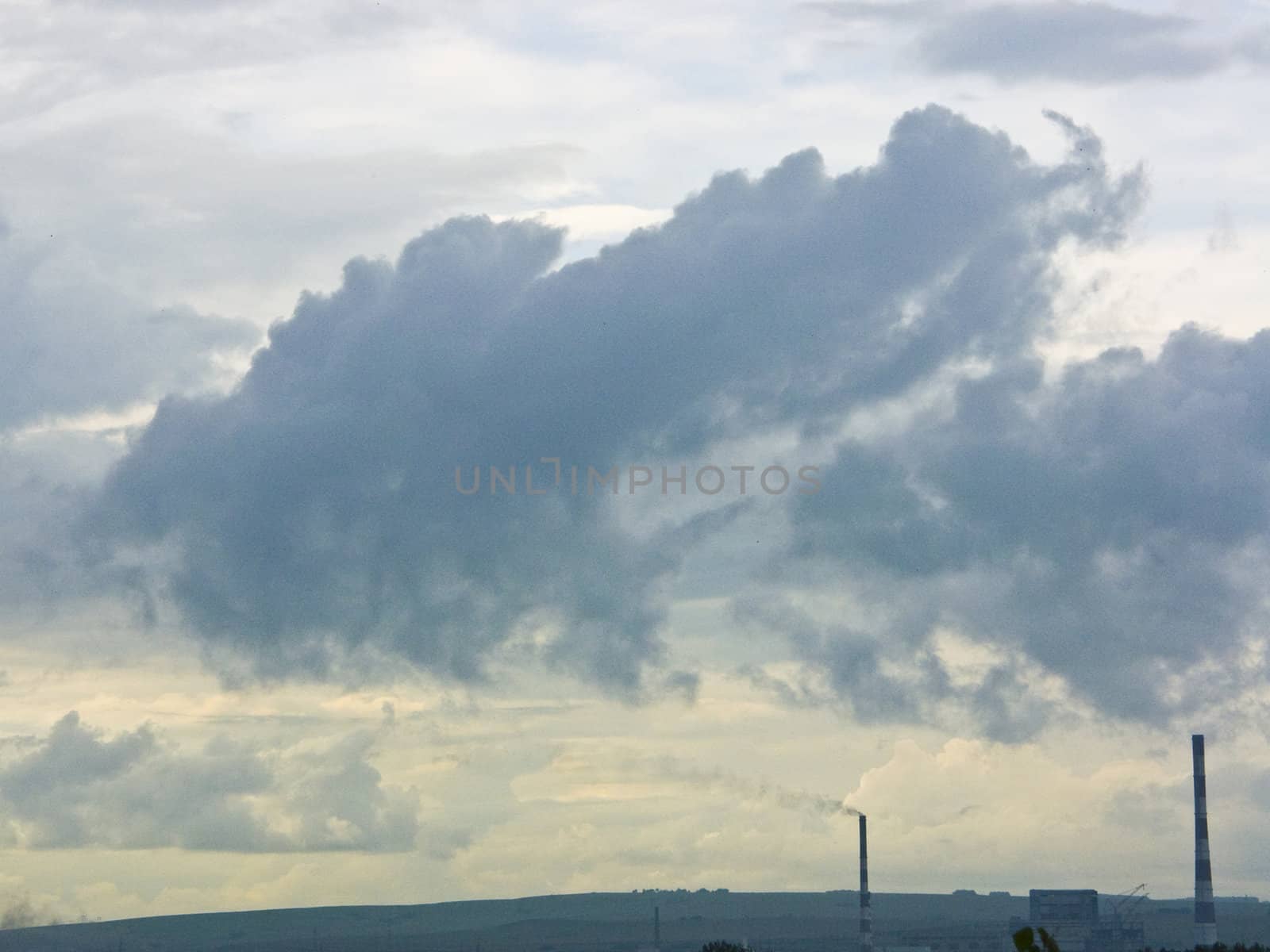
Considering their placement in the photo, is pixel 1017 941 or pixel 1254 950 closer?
pixel 1017 941

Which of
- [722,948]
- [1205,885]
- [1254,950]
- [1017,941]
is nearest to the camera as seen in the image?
[1017,941]

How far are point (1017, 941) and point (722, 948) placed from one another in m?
88.2

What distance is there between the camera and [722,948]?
147m

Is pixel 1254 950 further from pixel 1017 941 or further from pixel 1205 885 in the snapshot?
pixel 1205 885

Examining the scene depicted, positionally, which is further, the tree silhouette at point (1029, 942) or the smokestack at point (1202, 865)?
the smokestack at point (1202, 865)

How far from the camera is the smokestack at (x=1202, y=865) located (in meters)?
181

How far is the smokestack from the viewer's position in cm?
18112

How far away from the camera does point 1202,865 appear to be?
18488 cm

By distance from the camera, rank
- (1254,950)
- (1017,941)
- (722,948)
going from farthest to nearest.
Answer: (722,948), (1254,950), (1017,941)

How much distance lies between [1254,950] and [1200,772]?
96.5m

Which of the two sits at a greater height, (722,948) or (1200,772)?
(1200,772)

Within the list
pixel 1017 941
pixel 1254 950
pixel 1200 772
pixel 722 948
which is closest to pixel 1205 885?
pixel 1200 772

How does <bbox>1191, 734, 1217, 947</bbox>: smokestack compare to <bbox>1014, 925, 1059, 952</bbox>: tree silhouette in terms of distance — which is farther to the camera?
<bbox>1191, 734, 1217, 947</bbox>: smokestack

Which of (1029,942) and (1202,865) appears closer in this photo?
(1029,942)
